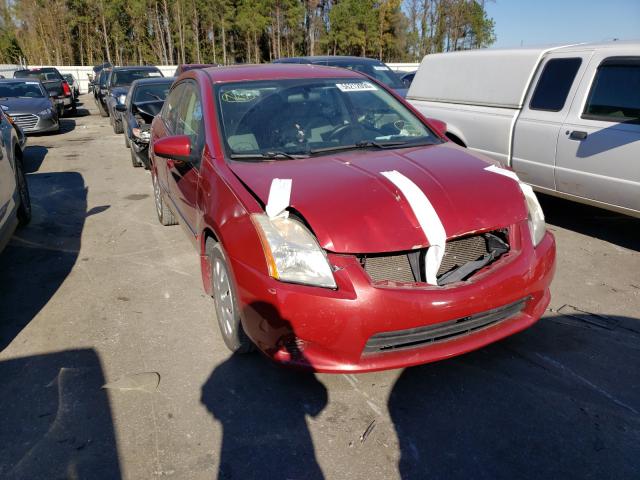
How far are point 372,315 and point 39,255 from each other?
13.6 feet

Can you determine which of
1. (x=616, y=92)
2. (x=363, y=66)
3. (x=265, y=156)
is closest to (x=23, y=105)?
(x=363, y=66)

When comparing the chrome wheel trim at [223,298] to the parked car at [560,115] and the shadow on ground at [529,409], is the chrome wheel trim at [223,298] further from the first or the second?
the parked car at [560,115]

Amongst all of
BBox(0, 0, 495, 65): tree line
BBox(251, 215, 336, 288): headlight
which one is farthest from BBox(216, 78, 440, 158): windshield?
BBox(0, 0, 495, 65): tree line

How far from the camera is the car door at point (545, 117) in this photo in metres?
5.39

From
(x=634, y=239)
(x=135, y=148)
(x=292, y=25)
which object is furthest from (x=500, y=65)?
(x=292, y=25)

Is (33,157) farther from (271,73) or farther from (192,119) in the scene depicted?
(271,73)

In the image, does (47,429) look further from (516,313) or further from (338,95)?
(338,95)

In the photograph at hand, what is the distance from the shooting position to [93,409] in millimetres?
2902

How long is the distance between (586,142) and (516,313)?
2.86 meters

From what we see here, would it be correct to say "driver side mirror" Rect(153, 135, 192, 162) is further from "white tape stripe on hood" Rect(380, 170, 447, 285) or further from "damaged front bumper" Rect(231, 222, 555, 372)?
"white tape stripe on hood" Rect(380, 170, 447, 285)

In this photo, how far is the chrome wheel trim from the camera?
3293 millimetres

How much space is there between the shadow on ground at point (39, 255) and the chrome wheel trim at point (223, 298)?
1.52 m

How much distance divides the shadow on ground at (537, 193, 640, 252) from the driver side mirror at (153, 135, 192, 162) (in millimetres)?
4156

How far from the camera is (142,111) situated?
888 cm
